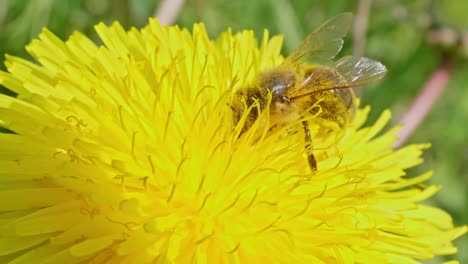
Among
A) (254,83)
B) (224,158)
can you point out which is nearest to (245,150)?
(224,158)

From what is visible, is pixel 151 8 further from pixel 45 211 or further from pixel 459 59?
pixel 45 211

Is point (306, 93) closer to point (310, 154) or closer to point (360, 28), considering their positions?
point (310, 154)

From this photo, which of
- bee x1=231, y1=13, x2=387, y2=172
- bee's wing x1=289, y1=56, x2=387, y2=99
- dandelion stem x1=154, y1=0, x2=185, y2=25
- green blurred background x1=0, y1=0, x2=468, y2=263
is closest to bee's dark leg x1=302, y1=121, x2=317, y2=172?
bee x1=231, y1=13, x2=387, y2=172

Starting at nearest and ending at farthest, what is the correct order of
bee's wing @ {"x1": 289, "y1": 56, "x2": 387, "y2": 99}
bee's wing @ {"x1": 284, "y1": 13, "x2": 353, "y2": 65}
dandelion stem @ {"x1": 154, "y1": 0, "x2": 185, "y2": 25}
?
1. bee's wing @ {"x1": 289, "y1": 56, "x2": 387, "y2": 99}
2. bee's wing @ {"x1": 284, "y1": 13, "x2": 353, "y2": 65}
3. dandelion stem @ {"x1": 154, "y1": 0, "x2": 185, "y2": 25}

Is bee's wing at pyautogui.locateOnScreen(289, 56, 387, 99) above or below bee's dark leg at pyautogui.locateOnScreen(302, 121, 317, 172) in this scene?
above

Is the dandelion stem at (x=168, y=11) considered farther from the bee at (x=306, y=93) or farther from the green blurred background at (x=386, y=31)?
the bee at (x=306, y=93)

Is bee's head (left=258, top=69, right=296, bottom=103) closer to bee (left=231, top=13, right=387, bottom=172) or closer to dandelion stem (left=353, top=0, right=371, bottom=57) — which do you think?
bee (left=231, top=13, right=387, bottom=172)
